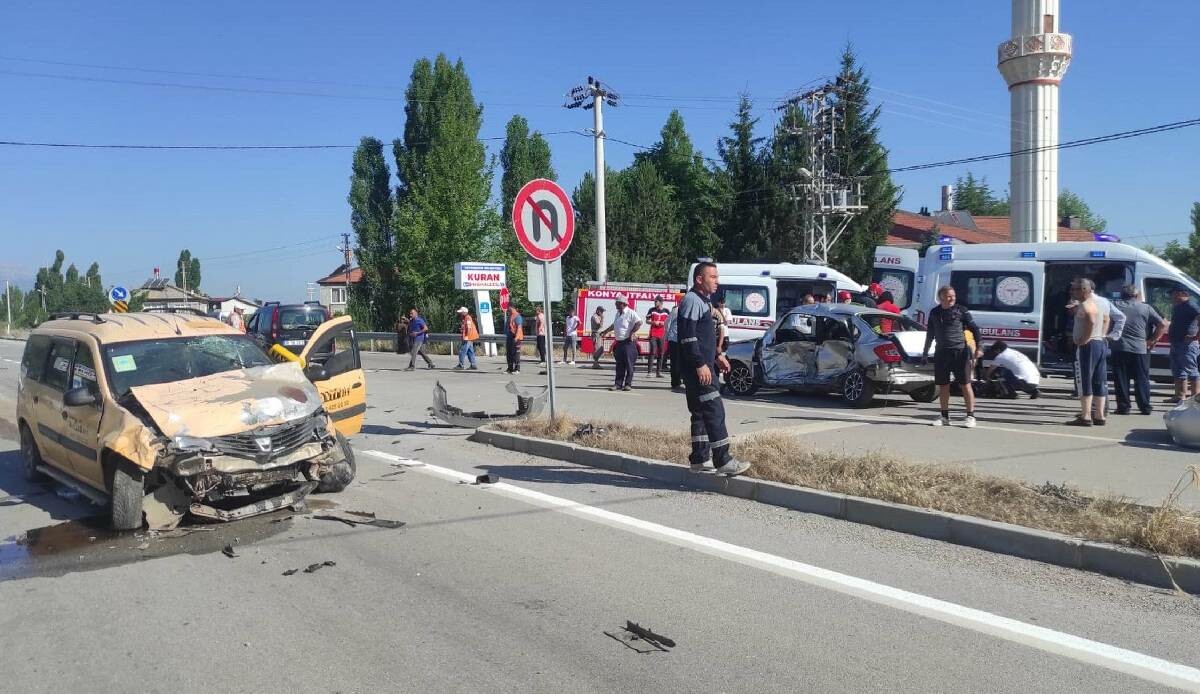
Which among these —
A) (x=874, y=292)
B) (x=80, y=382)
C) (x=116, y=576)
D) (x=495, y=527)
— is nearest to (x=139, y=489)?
(x=116, y=576)

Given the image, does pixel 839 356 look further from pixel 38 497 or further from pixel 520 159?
pixel 520 159

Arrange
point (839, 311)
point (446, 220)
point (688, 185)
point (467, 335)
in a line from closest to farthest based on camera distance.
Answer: point (839, 311)
point (467, 335)
point (446, 220)
point (688, 185)

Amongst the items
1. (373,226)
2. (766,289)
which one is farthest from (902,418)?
(373,226)

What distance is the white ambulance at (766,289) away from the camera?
72.8 ft

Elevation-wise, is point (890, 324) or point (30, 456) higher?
point (890, 324)

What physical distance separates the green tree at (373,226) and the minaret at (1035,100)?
31.5 metres

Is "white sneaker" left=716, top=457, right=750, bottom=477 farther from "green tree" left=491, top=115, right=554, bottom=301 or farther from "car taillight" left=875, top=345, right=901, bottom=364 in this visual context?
"green tree" left=491, top=115, right=554, bottom=301

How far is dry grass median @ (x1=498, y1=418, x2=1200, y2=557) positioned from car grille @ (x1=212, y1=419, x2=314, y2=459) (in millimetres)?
3225

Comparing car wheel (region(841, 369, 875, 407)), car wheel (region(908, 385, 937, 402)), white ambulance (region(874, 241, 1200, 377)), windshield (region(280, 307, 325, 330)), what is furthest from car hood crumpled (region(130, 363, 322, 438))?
windshield (region(280, 307, 325, 330))

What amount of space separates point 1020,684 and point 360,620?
3.19m

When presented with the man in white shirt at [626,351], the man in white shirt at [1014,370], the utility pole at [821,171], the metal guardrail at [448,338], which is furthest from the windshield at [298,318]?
the utility pole at [821,171]

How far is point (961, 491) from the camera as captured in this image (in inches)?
257

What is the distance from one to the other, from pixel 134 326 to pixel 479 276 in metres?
23.5

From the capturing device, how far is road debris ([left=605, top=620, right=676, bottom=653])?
13.9 ft
